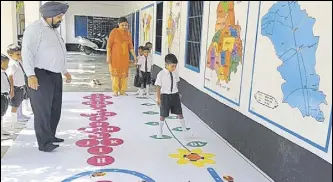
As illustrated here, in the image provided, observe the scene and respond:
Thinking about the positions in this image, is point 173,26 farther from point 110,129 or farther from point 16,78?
point 16,78

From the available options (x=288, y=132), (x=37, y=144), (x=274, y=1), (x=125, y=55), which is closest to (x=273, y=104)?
(x=288, y=132)

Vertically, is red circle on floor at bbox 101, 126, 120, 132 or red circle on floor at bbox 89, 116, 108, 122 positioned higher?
red circle on floor at bbox 89, 116, 108, 122

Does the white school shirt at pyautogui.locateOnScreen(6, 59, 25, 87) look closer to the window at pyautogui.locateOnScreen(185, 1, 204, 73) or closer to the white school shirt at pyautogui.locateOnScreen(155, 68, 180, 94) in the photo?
the white school shirt at pyautogui.locateOnScreen(155, 68, 180, 94)

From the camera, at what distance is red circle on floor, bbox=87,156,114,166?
8.83 ft

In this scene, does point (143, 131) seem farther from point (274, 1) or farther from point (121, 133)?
point (274, 1)

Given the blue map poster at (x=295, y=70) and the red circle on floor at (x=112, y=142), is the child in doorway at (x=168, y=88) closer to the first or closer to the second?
the red circle on floor at (x=112, y=142)

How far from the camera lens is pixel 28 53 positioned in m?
2.62

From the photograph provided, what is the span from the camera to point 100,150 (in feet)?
9.84

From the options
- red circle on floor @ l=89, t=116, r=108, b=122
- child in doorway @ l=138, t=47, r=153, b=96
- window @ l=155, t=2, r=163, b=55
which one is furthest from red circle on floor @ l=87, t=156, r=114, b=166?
window @ l=155, t=2, r=163, b=55

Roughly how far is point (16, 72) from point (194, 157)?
7.52 feet

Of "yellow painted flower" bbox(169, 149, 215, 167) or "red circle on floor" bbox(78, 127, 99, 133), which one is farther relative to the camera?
"red circle on floor" bbox(78, 127, 99, 133)

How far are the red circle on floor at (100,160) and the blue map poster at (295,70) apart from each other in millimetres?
1361

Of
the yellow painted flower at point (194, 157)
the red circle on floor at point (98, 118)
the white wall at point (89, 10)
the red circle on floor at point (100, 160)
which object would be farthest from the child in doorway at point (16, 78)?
the white wall at point (89, 10)

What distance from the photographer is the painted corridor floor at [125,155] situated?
2484 millimetres
